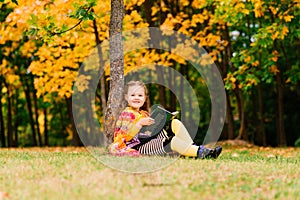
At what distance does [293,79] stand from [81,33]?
22.8ft

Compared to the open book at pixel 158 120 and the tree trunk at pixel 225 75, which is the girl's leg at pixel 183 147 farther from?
the tree trunk at pixel 225 75

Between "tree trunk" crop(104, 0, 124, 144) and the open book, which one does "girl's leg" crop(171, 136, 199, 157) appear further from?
"tree trunk" crop(104, 0, 124, 144)

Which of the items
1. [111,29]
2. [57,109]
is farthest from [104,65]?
[57,109]

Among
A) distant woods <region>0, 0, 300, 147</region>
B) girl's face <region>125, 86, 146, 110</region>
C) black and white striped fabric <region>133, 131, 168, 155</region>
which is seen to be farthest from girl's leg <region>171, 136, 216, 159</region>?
distant woods <region>0, 0, 300, 147</region>

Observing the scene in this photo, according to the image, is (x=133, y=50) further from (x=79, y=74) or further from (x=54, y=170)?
(x=54, y=170)

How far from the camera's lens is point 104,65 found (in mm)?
Result: 14414

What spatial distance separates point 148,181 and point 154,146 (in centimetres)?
227

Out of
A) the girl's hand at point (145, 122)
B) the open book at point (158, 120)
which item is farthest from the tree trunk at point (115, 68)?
the girl's hand at point (145, 122)

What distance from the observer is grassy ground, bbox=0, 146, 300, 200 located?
16.2 feet

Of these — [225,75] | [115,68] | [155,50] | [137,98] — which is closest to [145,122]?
[137,98]

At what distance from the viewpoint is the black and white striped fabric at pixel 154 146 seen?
7656mm

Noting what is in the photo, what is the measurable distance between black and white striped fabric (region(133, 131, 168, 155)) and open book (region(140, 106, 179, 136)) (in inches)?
3.9

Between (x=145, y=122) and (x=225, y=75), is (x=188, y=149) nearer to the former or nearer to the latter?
(x=145, y=122)

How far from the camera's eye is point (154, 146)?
776cm
